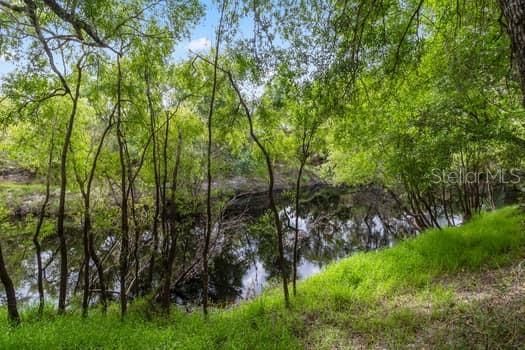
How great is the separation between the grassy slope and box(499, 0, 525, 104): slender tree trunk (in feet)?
10.7

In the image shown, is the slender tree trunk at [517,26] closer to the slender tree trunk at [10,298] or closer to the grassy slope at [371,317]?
the grassy slope at [371,317]

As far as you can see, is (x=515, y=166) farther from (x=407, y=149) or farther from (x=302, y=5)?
(x=302, y=5)

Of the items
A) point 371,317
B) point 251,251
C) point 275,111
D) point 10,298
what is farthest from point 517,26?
point 251,251

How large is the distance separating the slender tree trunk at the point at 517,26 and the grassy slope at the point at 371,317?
3.25 meters

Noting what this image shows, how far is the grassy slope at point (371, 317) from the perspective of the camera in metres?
4.75

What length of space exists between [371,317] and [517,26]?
15.8 feet

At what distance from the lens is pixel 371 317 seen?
19.0ft

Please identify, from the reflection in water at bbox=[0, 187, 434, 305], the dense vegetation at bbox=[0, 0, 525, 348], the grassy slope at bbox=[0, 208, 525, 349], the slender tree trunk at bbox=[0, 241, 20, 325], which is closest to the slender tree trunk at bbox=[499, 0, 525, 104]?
the dense vegetation at bbox=[0, 0, 525, 348]

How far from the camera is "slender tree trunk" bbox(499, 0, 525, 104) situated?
2.61 m

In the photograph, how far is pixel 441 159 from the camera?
7.93m

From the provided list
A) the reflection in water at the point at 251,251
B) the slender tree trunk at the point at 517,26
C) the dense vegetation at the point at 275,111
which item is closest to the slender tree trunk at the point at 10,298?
the dense vegetation at the point at 275,111

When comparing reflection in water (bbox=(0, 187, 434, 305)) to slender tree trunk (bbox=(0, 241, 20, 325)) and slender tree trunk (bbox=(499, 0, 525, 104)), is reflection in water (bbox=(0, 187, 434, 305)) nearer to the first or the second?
slender tree trunk (bbox=(0, 241, 20, 325))

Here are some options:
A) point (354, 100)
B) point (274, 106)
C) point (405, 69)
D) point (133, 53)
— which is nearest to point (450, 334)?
point (354, 100)

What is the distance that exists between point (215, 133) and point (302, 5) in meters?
4.58
